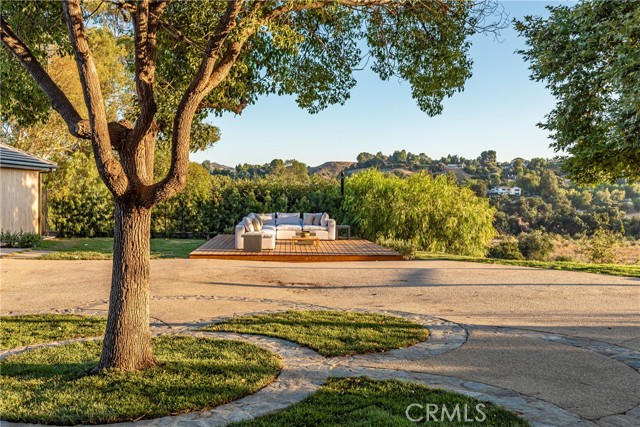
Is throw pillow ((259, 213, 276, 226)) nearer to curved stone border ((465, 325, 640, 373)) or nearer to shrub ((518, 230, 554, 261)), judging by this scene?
shrub ((518, 230, 554, 261))

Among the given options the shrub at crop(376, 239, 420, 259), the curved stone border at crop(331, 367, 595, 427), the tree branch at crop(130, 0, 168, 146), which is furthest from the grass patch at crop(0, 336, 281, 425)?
the shrub at crop(376, 239, 420, 259)

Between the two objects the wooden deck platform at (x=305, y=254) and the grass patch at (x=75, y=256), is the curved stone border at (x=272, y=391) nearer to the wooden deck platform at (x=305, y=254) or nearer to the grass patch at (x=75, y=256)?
the wooden deck platform at (x=305, y=254)

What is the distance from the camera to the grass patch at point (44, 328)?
18.1 ft

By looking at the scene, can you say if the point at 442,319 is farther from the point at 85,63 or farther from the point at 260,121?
the point at 260,121

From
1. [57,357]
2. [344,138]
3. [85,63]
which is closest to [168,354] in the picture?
[57,357]

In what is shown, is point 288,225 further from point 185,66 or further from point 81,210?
point 185,66

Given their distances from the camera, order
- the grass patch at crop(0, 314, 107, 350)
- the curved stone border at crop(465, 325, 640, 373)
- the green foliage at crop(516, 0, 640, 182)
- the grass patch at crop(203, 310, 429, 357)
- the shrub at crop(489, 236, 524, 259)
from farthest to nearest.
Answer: the shrub at crop(489, 236, 524, 259), the green foliage at crop(516, 0, 640, 182), the grass patch at crop(0, 314, 107, 350), the grass patch at crop(203, 310, 429, 357), the curved stone border at crop(465, 325, 640, 373)

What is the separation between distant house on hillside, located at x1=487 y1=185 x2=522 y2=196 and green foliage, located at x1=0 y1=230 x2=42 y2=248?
2400cm

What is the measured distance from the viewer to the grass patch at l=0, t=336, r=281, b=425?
11.9ft

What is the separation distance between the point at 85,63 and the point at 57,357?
2706 mm

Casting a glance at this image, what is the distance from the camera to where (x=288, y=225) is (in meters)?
15.6

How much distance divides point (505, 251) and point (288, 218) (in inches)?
318

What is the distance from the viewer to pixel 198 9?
5738mm

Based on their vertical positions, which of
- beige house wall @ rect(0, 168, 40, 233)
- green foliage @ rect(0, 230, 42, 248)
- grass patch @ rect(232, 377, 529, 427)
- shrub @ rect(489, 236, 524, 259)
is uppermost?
beige house wall @ rect(0, 168, 40, 233)
